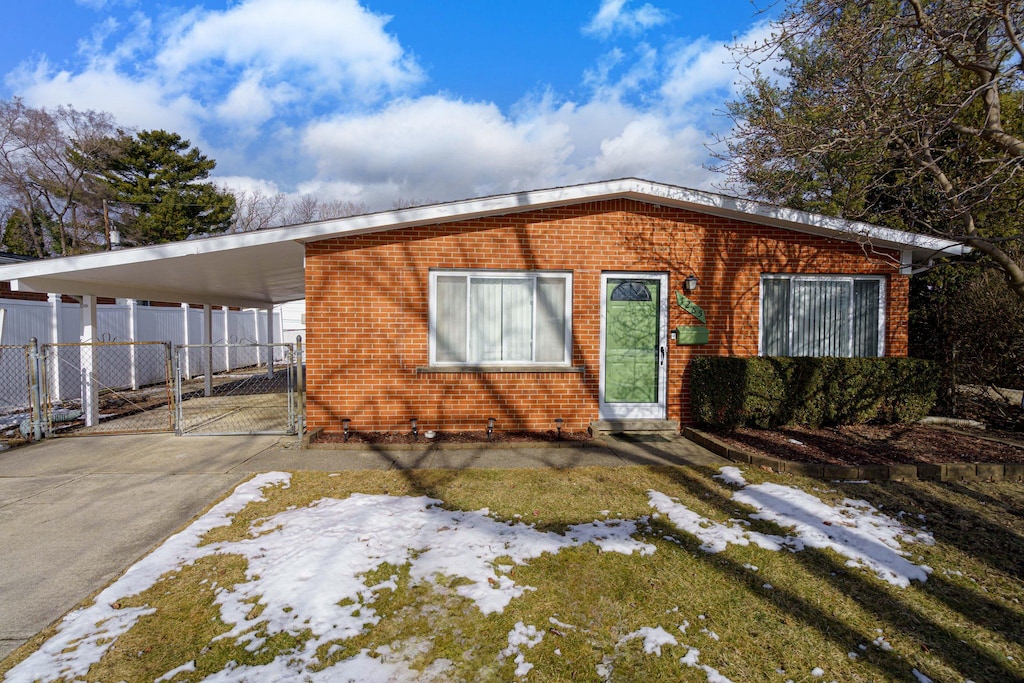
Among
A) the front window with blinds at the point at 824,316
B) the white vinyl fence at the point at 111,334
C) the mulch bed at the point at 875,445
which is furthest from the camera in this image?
the white vinyl fence at the point at 111,334

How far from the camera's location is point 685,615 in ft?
10.1

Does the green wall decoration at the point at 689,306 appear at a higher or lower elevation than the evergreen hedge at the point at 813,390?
higher

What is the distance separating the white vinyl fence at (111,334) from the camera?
1012 centimetres

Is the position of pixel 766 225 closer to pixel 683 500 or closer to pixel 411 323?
pixel 683 500

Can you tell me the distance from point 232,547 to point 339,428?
3473 mm

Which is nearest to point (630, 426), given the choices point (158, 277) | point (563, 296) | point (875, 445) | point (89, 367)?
point (563, 296)

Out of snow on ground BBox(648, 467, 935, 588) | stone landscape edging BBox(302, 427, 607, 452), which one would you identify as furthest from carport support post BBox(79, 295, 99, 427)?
snow on ground BBox(648, 467, 935, 588)

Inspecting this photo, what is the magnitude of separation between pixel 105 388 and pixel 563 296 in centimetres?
991

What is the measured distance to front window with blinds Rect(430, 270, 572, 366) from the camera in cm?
745

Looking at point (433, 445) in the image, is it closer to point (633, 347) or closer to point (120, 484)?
point (633, 347)

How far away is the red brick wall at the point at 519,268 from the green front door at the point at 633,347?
0.62ft

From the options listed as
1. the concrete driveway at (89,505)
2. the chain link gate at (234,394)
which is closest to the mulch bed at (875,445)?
the chain link gate at (234,394)

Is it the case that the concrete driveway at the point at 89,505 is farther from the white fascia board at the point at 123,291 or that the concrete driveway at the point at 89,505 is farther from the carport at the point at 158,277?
the white fascia board at the point at 123,291

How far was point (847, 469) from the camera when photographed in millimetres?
5398
